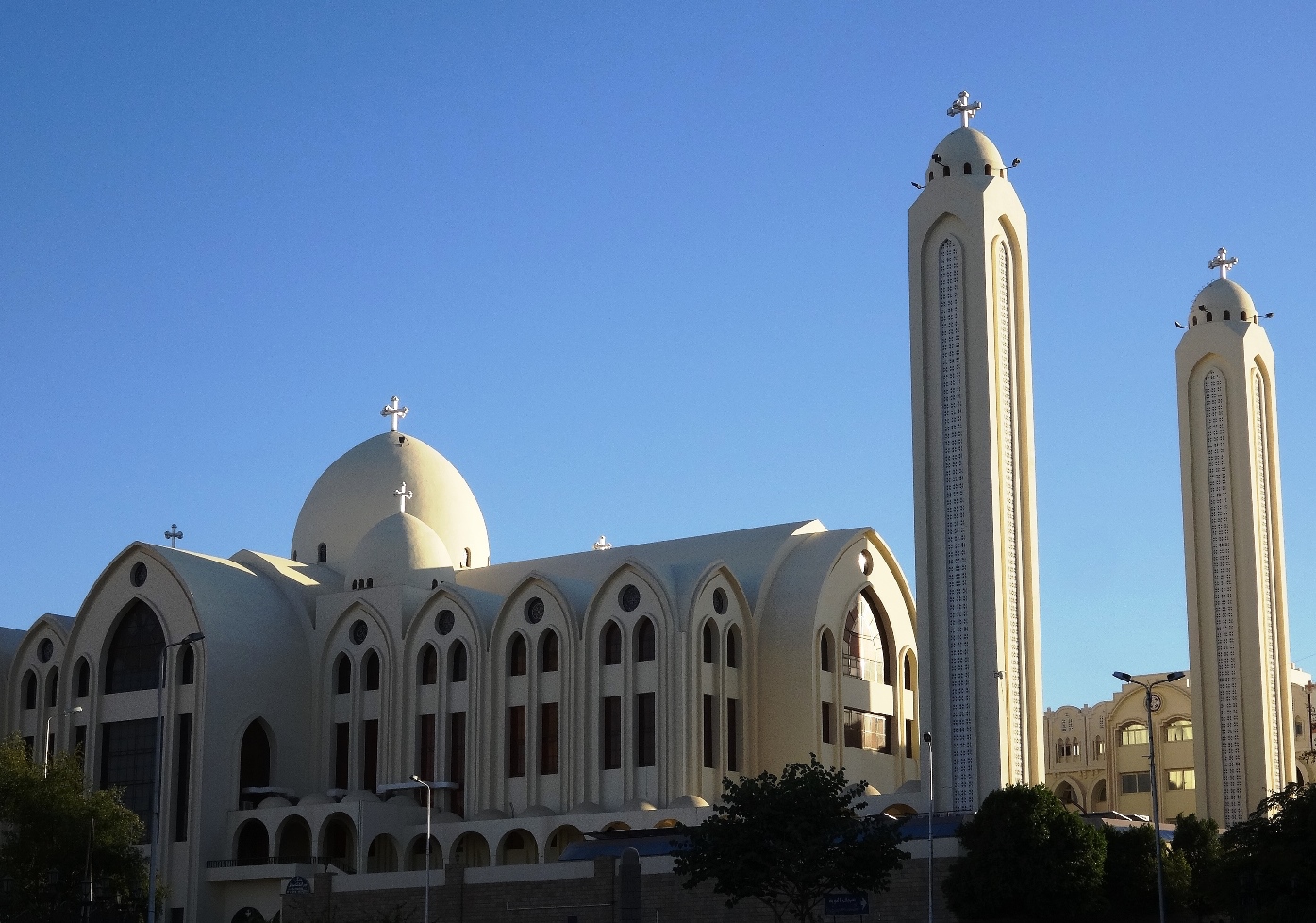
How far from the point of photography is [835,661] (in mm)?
52062

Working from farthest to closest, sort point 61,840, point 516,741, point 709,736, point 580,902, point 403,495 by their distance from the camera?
point 403,495, point 516,741, point 709,736, point 61,840, point 580,902

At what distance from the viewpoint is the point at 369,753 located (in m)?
55.5

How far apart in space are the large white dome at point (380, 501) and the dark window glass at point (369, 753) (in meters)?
7.27

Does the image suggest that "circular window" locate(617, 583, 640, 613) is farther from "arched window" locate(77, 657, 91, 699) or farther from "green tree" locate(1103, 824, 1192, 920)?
"arched window" locate(77, 657, 91, 699)

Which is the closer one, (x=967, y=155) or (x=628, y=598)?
(x=967, y=155)

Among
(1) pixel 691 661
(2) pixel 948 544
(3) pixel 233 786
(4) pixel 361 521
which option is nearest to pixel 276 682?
(3) pixel 233 786

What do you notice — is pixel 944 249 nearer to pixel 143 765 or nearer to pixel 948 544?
pixel 948 544

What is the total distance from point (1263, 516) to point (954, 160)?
13.4 m

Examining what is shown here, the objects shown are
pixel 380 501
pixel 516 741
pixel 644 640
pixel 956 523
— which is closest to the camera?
pixel 956 523

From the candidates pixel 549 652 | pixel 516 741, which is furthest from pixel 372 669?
pixel 549 652

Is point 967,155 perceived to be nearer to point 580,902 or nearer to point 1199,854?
point 1199,854

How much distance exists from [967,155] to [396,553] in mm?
21494

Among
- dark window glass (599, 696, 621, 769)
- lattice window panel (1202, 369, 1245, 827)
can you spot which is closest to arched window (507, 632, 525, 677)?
dark window glass (599, 696, 621, 769)

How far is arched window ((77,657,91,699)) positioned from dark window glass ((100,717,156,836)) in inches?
61.7
